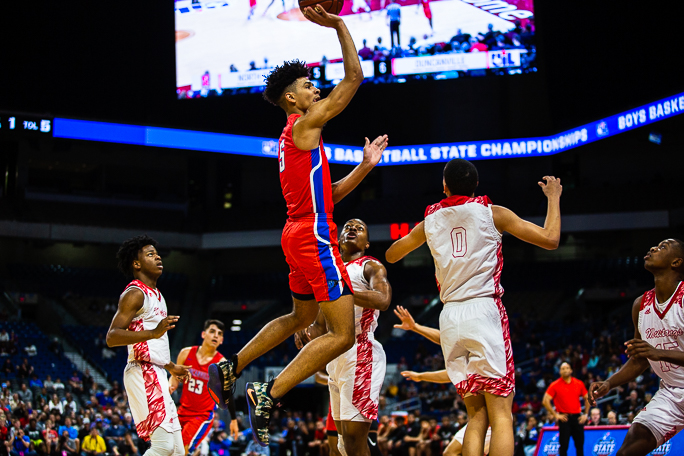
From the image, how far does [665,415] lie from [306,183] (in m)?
3.33

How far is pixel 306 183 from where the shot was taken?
15.5 feet

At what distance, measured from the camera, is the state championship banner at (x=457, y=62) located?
2102 cm

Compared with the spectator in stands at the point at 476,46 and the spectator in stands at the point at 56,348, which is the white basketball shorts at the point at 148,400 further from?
the spectator in stands at the point at 56,348

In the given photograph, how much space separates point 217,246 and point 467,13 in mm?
13175

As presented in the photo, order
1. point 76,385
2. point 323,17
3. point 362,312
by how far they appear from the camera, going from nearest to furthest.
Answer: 1. point 323,17
2. point 362,312
3. point 76,385

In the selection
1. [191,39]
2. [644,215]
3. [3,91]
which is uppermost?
[191,39]

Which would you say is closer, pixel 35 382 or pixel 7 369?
pixel 35 382

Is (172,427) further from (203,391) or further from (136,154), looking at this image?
(136,154)

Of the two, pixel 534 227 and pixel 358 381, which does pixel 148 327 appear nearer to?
pixel 358 381

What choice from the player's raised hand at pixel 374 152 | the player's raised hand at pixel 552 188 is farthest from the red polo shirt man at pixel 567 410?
the player's raised hand at pixel 374 152

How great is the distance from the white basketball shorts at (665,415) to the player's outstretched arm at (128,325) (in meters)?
3.76

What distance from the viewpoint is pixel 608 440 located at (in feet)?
33.7

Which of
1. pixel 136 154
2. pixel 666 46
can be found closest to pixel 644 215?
pixel 666 46

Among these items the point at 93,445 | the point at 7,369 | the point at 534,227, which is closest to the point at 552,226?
the point at 534,227
